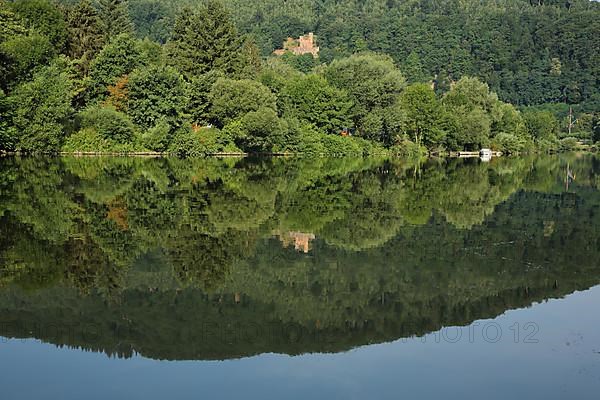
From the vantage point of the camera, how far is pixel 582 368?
24.1 ft

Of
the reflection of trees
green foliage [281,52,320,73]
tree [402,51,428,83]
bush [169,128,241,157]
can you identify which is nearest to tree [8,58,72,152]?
bush [169,128,241,157]

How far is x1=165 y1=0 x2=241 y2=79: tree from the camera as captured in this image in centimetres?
6569

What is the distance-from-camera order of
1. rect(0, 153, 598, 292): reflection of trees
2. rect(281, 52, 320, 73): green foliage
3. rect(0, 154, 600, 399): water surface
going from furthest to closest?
rect(281, 52, 320, 73): green foliage
rect(0, 153, 598, 292): reflection of trees
rect(0, 154, 600, 399): water surface

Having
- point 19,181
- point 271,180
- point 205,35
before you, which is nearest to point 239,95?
point 205,35

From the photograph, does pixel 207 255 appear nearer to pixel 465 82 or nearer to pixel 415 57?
pixel 465 82

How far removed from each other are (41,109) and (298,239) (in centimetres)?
3856

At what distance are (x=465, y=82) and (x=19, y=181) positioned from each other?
222ft

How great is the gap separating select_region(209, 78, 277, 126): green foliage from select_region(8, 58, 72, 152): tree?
12707 mm

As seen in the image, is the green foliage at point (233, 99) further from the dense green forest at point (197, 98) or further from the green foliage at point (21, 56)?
the green foliage at point (21, 56)

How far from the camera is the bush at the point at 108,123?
53594mm

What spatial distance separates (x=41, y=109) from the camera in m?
47.7

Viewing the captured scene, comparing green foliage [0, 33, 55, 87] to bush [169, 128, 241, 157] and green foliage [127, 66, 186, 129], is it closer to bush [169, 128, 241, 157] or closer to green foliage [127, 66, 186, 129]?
green foliage [127, 66, 186, 129]

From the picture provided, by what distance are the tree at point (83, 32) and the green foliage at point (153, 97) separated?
8528 mm

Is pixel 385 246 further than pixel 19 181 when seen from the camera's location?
No
